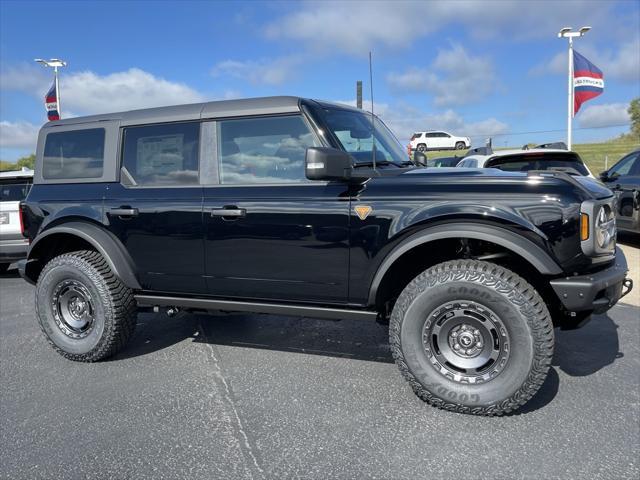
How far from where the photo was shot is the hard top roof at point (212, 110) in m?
3.65

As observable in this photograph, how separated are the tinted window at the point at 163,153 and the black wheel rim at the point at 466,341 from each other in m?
2.05

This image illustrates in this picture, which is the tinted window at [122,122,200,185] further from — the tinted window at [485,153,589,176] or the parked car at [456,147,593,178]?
the tinted window at [485,153,589,176]

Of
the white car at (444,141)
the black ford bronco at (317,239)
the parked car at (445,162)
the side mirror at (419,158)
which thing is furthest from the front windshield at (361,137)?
the white car at (444,141)

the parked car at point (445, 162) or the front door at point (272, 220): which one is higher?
the parked car at point (445, 162)

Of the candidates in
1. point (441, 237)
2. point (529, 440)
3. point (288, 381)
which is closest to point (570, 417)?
point (529, 440)

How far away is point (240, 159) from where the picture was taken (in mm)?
3756

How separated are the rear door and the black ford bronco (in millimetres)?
13

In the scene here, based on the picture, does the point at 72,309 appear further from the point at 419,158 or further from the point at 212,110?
the point at 419,158

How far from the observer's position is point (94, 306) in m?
4.14

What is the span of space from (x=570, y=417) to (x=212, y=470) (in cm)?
211

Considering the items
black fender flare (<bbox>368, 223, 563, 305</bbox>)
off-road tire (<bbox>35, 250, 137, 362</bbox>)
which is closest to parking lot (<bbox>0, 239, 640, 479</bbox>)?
off-road tire (<bbox>35, 250, 137, 362</bbox>)

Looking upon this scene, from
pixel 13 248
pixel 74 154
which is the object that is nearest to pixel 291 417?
pixel 74 154

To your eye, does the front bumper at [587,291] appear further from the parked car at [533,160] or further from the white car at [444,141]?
the white car at [444,141]

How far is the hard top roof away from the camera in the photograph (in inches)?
144
